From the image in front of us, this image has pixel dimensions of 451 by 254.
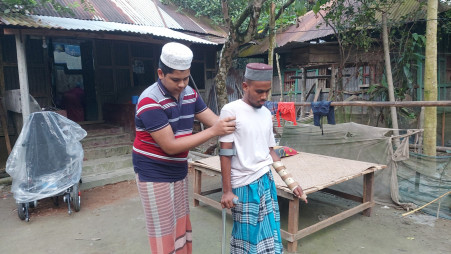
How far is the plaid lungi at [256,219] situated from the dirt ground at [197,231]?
1.32 meters

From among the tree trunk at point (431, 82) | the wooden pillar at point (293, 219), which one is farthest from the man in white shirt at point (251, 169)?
the tree trunk at point (431, 82)

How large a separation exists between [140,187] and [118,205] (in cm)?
325

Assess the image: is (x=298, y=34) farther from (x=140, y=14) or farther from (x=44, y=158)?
(x=44, y=158)

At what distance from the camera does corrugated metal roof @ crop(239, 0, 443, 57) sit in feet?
24.1

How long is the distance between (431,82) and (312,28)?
20.8ft

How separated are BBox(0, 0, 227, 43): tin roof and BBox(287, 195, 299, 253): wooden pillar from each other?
184 inches

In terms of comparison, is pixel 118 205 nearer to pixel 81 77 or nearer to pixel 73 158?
pixel 73 158

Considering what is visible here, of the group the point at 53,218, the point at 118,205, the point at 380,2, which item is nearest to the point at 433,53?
the point at 380,2

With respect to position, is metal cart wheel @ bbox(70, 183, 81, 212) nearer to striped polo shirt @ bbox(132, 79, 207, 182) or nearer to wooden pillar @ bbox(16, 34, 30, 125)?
wooden pillar @ bbox(16, 34, 30, 125)

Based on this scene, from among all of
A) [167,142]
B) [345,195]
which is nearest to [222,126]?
[167,142]

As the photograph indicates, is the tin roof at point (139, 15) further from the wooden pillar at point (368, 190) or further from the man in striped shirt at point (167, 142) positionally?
the wooden pillar at point (368, 190)

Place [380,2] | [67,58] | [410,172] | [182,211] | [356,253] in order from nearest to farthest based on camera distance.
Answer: [182,211], [356,253], [410,172], [380,2], [67,58]

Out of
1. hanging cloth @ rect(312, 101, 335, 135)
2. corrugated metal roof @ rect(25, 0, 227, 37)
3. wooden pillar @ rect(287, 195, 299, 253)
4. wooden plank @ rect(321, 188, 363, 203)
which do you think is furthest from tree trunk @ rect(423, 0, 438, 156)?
corrugated metal roof @ rect(25, 0, 227, 37)

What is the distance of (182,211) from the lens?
2.15 metres
